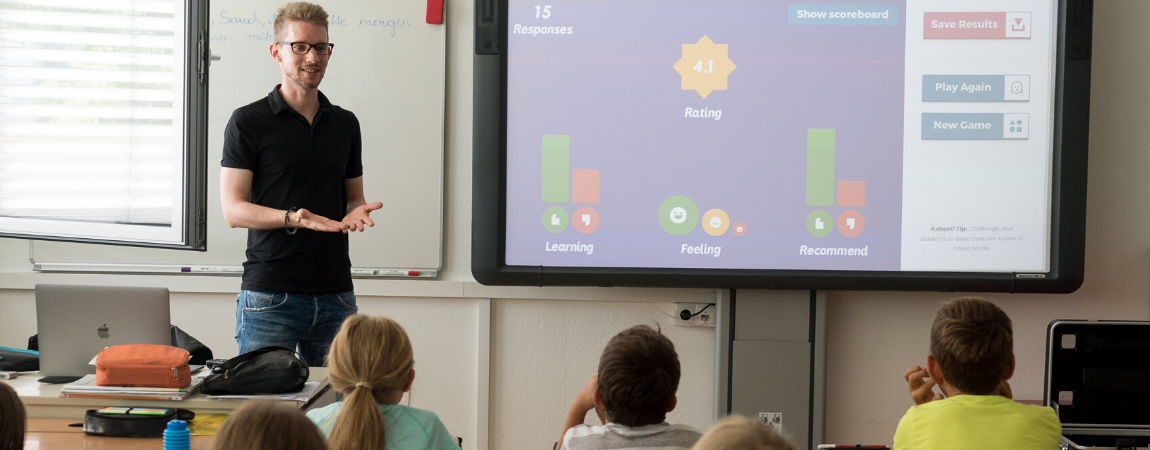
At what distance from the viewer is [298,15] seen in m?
2.38

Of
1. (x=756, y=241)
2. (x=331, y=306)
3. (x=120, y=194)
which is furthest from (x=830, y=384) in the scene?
(x=120, y=194)

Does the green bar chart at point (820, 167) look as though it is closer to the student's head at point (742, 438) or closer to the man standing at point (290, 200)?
the man standing at point (290, 200)

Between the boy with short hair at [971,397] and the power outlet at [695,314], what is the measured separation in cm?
123

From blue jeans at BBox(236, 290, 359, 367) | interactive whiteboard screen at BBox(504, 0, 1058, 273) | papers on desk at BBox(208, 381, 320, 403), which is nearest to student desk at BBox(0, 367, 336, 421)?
papers on desk at BBox(208, 381, 320, 403)

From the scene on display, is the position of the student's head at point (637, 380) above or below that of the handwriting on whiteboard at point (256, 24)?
below

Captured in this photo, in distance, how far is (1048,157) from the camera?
2.98 meters

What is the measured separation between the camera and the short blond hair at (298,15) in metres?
2.38

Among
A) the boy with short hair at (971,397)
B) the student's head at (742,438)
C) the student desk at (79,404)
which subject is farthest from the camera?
the student desk at (79,404)

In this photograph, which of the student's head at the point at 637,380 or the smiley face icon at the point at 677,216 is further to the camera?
the smiley face icon at the point at 677,216

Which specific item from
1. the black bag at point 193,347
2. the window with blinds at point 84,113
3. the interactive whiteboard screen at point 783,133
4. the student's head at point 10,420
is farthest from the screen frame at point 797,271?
the student's head at point 10,420

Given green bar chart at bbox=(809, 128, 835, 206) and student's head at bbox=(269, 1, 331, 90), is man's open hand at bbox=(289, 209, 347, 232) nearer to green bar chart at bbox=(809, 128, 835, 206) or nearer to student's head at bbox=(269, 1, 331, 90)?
student's head at bbox=(269, 1, 331, 90)

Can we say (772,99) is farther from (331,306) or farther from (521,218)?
(331,306)

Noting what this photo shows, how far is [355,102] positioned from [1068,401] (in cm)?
244

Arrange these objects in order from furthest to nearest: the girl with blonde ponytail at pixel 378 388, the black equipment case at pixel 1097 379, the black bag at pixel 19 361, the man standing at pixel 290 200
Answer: the man standing at pixel 290 200 < the black bag at pixel 19 361 < the black equipment case at pixel 1097 379 < the girl with blonde ponytail at pixel 378 388
